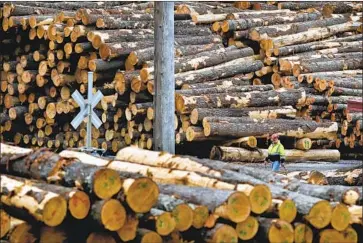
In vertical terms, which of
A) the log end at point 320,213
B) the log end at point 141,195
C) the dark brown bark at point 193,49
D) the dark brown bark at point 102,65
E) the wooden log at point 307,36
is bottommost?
the log end at point 320,213

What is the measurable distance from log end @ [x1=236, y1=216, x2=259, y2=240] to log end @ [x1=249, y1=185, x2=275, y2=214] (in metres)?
0.13

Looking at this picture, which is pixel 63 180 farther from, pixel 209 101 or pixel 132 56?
pixel 132 56

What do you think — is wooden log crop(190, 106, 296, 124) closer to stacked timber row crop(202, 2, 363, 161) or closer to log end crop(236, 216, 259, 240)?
stacked timber row crop(202, 2, 363, 161)

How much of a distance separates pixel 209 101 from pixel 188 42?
3267 millimetres

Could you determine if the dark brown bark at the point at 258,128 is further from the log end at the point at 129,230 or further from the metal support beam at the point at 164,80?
the log end at the point at 129,230

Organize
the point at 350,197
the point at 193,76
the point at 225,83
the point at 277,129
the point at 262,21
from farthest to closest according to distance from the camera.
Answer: the point at 262,21 → the point at 225,83 → the point at 193,76 → the point at 277,129 → the point at 350,197

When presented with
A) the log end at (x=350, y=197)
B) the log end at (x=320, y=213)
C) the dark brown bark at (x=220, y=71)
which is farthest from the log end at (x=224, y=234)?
the dark brown bark at (x=220, y=71)

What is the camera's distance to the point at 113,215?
873 centimetres

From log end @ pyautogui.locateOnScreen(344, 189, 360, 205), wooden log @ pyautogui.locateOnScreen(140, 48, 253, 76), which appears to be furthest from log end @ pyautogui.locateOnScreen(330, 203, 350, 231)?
wooden log @ pyautogui.locateOnScreen(140, 48, 253, 76)

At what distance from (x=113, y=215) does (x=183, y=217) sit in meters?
0.76

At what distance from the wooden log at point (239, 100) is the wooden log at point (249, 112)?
16cm

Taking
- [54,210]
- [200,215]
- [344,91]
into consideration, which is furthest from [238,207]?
[344,91]

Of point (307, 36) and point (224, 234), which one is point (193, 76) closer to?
point (307, 36)

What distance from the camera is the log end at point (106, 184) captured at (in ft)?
29.0
